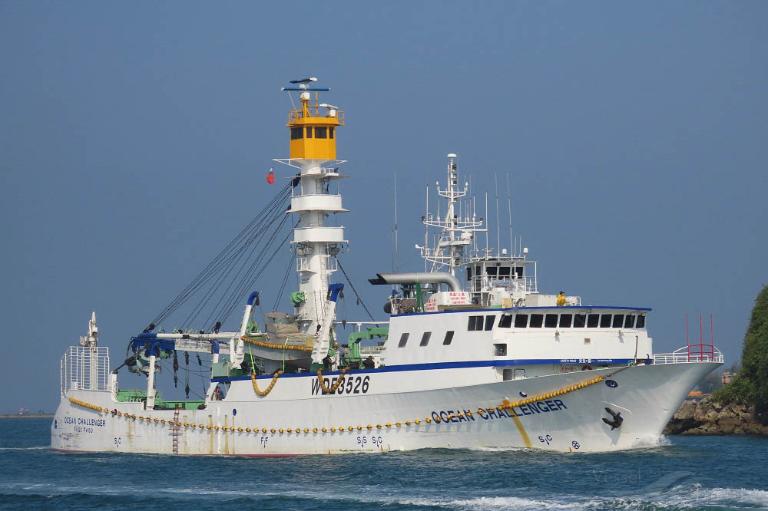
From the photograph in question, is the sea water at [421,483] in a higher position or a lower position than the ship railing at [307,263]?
lower

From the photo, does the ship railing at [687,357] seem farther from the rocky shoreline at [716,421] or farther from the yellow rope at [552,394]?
the rocky shoreline at [716,421]

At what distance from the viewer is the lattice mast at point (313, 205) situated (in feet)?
179

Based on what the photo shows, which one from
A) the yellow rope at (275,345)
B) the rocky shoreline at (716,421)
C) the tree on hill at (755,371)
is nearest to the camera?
the yellow rope at (275,345)

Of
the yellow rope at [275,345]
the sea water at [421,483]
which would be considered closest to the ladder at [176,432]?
the yellow rope at [275,345]

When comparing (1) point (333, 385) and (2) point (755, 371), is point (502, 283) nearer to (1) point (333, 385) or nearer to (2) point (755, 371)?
(1) point (333, 385)

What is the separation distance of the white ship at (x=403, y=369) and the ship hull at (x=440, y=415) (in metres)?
0.05

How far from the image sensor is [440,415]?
146 feet

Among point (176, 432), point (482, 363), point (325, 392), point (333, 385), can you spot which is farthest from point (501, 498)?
point (176, 432)

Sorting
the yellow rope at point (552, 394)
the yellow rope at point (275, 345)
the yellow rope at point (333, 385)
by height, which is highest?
the yellow rope at point (275, 345)

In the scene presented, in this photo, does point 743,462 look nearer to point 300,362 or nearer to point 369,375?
point 369,375

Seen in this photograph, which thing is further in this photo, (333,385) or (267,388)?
(267,388)

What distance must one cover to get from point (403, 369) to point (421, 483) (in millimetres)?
7073

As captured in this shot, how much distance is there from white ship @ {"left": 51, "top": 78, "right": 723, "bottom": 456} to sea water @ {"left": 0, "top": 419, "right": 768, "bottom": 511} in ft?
3.53

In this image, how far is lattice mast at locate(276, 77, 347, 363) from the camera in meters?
54.4
